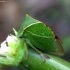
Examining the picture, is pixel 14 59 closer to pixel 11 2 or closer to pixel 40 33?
pixel 40 33

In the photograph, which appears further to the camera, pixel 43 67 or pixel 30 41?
pixel 30 41

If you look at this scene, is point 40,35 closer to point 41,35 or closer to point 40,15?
point 41,35

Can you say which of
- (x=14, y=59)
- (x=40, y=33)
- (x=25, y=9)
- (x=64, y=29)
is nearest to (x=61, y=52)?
(x=40, y=33)

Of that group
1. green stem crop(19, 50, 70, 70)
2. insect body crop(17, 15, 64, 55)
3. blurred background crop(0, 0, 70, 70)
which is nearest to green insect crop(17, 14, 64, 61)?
insect body crop(17, 15, 64, 55)

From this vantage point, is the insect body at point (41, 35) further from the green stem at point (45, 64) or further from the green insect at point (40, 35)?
the green stem at point (45, 64)

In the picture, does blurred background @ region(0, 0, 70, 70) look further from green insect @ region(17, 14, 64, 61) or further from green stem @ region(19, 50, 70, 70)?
green stem @ region(19, 50, 70, 70)

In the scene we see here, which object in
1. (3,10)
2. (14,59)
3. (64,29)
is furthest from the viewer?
(3,10)

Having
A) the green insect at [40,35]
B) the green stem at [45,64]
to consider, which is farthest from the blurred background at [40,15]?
the green stem at [45,64]

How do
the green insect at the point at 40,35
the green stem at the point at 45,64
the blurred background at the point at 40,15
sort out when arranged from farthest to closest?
the blurred background at the point at 40,15
the green insect at the point at 40,35
the green stem at the point at 45,64

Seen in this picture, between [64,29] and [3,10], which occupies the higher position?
[3,10]
